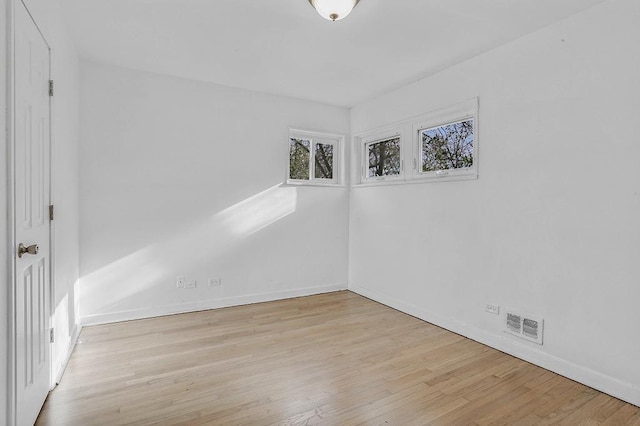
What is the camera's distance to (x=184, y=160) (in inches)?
149

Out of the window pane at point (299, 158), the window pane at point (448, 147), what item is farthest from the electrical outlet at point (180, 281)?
the window pane at point (448, 147)

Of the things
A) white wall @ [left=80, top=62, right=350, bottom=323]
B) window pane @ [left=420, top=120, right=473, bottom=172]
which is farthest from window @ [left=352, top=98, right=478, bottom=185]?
white wall @ [left=80, top=62, right=350, bottom=323]

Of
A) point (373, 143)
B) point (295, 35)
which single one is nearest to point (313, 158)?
point (373, 143)

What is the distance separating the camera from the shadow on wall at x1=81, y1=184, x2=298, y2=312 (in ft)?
11.4

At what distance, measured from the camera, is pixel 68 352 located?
8.82 ft

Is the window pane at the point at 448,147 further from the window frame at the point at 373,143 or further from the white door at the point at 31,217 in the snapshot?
the white door at the point at 31,217

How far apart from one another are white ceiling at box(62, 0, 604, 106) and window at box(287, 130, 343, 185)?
3.15ft

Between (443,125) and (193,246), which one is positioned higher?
(443,125)

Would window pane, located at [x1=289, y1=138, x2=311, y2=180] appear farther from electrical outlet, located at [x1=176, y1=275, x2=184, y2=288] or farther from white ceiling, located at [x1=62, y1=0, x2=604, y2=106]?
electrical outlet, located at [x1=176, y1=275, x2=184, y2=288]

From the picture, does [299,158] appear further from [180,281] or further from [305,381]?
[305,381]

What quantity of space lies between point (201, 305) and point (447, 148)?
3169 mm

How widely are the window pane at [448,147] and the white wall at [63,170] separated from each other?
3.29 metres

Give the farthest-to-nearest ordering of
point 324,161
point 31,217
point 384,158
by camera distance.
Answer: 1. point 324,161
2. point 384,158
3. point 31,217

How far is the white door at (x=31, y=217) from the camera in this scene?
161 centimetres
